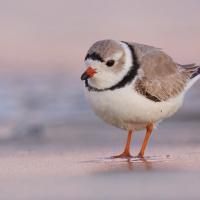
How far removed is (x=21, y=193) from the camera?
5.62 meters

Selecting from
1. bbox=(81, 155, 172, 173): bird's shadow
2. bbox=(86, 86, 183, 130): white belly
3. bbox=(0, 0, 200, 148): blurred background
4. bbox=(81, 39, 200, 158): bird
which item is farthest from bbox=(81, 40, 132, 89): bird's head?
bbox=(0, 0, 200, 148): blurred background

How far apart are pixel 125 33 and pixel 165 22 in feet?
8.90

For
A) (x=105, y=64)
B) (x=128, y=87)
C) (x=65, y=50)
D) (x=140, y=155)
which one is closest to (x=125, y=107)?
(x=128, y=87)

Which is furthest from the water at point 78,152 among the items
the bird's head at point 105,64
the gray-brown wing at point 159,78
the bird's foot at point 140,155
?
the bird's head at point 105,64

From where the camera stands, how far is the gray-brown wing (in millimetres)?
7770

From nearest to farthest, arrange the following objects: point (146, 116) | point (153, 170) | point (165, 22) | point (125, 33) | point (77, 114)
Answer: point (153, 170), point (146, 116), point (77, 114), point (125, 33), point (165, 22)

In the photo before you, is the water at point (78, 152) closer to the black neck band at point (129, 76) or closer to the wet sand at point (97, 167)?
the wet sand at point (97, 167)

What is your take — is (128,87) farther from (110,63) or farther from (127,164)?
(127,164)

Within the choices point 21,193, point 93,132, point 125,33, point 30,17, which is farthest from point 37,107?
point 30,17

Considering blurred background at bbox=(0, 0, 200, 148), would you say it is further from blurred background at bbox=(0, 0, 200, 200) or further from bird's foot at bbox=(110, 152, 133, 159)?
bird's foot at bbox=(110, 152, 133, 159)

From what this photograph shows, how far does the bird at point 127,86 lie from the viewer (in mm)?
7531

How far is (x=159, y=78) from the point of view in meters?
8.15

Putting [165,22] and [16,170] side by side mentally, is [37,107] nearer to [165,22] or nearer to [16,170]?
[16,170]

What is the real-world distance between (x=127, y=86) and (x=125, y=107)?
0.19 metres
